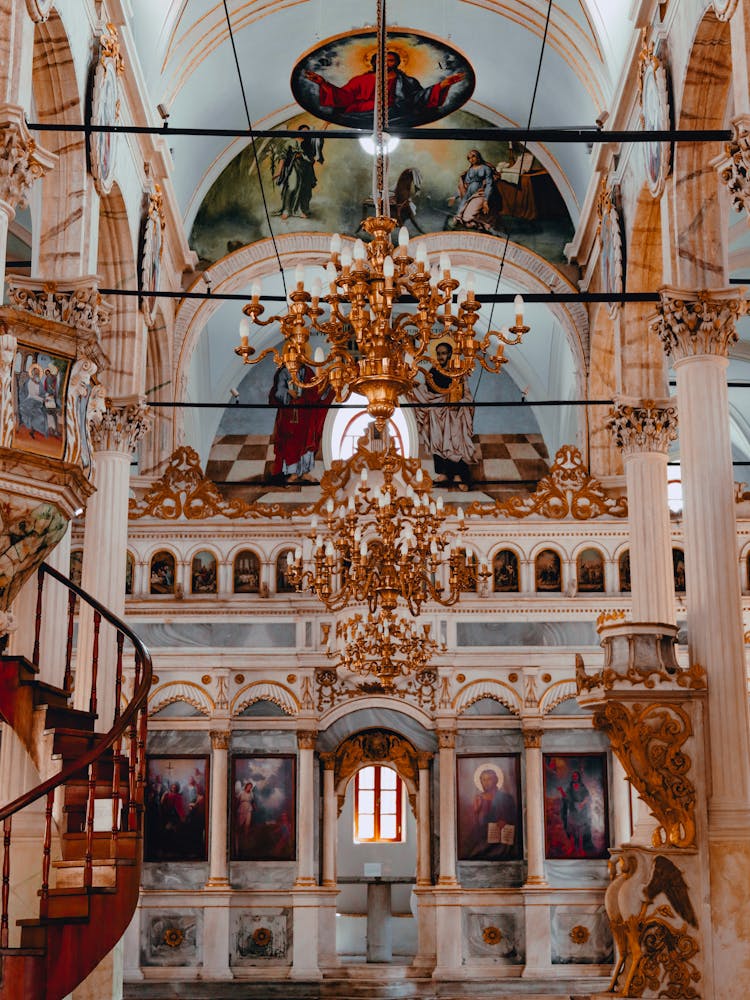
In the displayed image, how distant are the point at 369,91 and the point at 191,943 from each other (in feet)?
35.6

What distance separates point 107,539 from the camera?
40.0ft

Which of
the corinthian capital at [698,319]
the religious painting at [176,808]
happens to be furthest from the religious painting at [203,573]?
the corinthian capital at [698,319]

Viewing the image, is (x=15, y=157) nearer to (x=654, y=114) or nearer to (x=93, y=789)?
(x=93, y=789)

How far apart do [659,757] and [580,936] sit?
560cm

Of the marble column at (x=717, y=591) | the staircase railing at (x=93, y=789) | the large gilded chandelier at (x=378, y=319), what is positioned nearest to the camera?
the staircase railing at (x=93, y=789)

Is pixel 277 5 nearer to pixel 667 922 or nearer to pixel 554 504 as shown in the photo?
pixel 554 504

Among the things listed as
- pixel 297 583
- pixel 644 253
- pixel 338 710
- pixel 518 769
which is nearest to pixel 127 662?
pixel 338 710

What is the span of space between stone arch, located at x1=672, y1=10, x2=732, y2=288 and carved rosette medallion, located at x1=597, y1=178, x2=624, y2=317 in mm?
2220

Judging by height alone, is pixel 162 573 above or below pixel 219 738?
above

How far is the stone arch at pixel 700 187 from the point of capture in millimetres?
10500

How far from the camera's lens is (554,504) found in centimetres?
1545

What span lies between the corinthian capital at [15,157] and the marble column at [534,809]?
9173 millimetres

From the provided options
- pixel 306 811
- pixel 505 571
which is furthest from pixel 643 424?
pixel 306 811

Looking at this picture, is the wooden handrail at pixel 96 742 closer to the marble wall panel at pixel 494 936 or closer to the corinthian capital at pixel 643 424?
the corinthian capital at pixel 643 424
